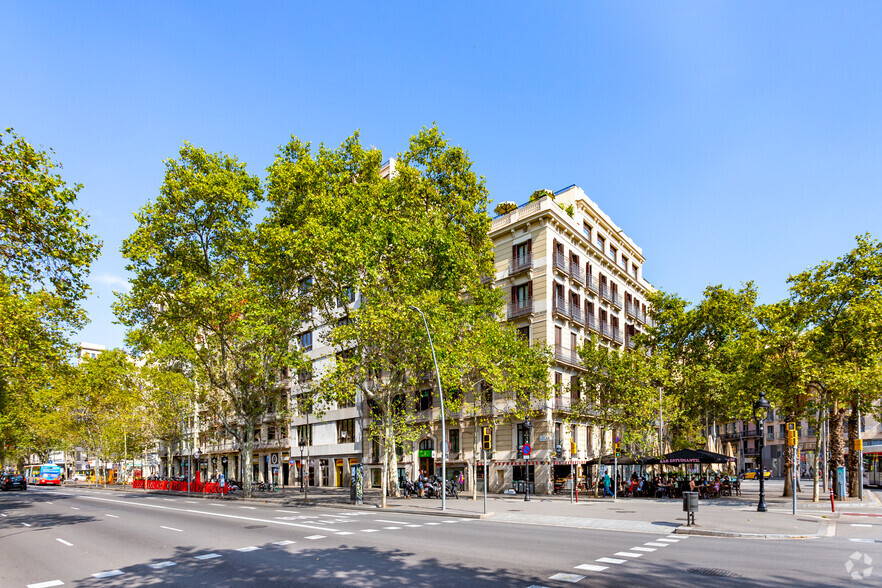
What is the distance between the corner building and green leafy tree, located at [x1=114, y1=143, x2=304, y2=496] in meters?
16.5

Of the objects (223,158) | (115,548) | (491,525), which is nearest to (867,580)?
(491,525)

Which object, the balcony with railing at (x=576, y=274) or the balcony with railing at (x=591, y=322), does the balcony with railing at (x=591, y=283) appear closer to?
the balcony with railing at (x=576, y=274)

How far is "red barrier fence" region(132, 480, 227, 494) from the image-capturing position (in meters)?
42.1

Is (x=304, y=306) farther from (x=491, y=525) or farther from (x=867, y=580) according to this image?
(x=867, y=580)

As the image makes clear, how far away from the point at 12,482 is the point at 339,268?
49.2 m

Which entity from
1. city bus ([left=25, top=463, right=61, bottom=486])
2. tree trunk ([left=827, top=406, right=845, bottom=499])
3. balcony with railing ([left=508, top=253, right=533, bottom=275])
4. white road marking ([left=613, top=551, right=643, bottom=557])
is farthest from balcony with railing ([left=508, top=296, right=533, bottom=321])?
city bus ([left=25, top=463, right=61, bottom=486])

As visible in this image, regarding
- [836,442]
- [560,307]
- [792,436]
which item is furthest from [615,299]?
[792,436]

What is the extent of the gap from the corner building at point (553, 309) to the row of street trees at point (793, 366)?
3192 millimetres

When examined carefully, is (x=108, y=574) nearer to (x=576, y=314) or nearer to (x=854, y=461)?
(x=854, y=461)

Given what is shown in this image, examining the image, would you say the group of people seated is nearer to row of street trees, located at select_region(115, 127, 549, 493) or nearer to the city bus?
row of street trees, located at select_region(115, 127, 549, 493)

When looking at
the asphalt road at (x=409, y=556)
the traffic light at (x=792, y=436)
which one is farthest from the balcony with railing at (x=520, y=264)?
the asphalt road at (x=409, y=556)

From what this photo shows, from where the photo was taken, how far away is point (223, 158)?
109 feet

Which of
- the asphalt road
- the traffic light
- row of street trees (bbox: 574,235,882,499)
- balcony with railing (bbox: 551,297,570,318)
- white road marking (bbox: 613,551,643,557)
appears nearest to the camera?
the asphalt road

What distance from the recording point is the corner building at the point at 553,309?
1593 inches
